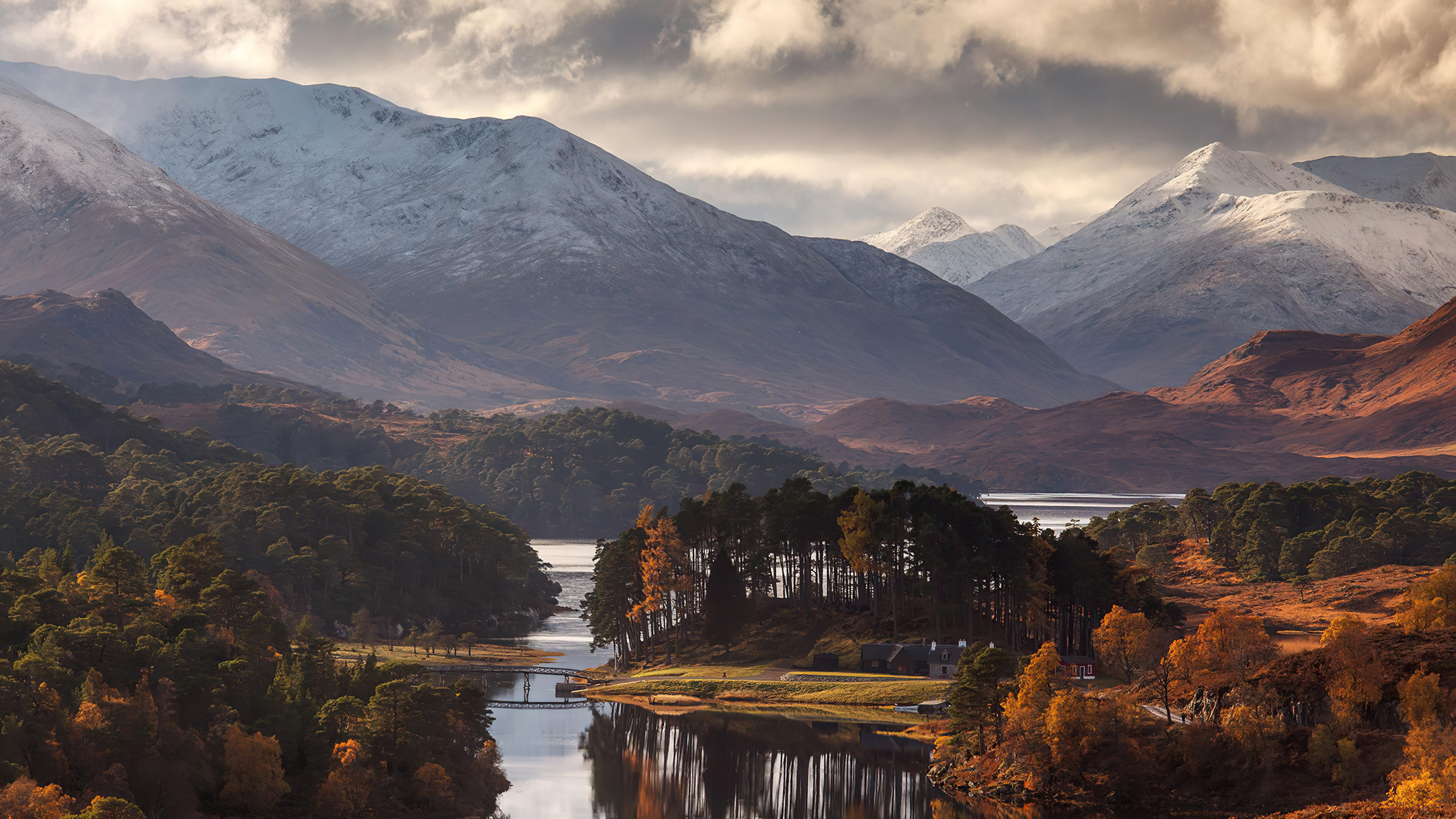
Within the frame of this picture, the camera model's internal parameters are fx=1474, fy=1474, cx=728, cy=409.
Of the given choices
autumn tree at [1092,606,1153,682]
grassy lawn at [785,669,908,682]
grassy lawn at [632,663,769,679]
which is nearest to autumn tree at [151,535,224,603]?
grassy lawn at [632,663,769,679]

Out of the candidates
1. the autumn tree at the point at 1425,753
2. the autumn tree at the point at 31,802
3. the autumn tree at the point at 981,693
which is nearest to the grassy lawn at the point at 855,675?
the autumn tree at the point at 981,693


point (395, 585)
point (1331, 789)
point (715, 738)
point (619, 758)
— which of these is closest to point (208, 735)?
point (619, 758)

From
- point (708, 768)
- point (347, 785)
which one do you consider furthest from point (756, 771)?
point (347, 785)

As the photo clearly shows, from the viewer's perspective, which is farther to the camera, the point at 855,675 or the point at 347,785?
the point at 855,675

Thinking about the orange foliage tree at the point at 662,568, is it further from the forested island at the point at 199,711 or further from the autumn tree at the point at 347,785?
the autumn tree at the point at 347,785

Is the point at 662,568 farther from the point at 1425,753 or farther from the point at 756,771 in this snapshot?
the point at 1425,753

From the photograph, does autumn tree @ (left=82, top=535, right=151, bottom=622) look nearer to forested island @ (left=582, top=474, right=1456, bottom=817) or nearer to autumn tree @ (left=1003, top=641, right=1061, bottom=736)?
forested island @ (left=582, top=474, right=1456, bottom=817)

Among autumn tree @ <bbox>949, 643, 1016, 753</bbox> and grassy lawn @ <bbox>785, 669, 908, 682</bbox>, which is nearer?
autumn tree @ <bbox>949, 643, 1016, 753</bbox>
